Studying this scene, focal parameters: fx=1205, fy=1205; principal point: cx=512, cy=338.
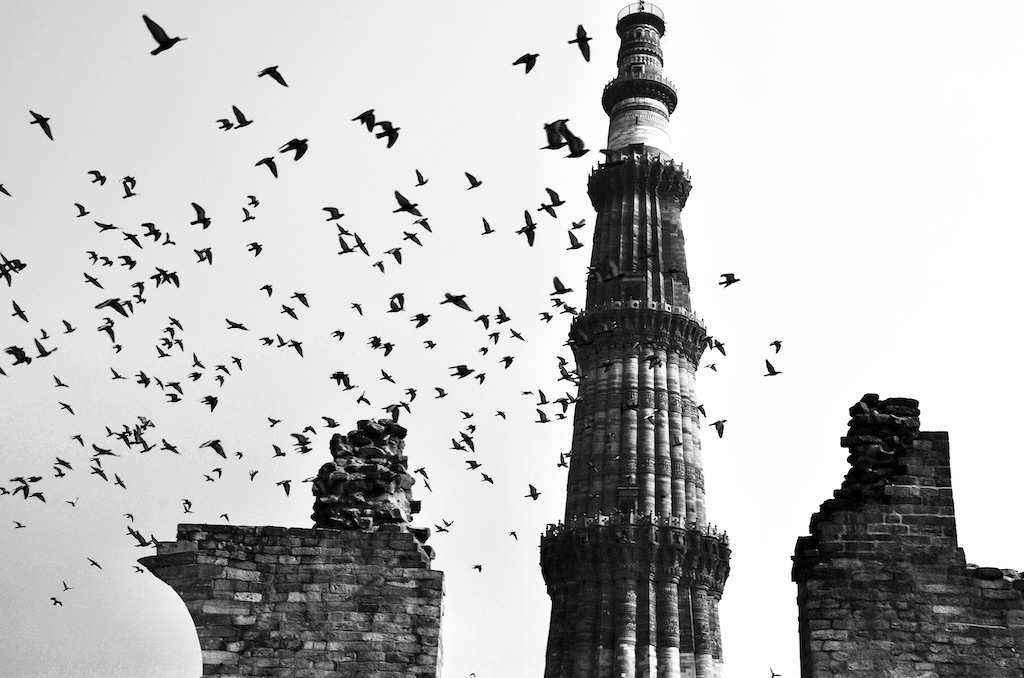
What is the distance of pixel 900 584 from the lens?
1075cm

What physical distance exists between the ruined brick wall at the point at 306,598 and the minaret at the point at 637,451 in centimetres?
1974

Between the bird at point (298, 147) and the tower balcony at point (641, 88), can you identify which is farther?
the tower balcony at point (641, 88)

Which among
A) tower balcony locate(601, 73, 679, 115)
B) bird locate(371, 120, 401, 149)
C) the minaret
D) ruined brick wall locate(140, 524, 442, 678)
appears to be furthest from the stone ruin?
tower balcony locate(601, 73, 679, 115)

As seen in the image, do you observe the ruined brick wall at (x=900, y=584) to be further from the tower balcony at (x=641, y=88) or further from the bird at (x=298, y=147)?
the tower balcony at (x=641, y=88)

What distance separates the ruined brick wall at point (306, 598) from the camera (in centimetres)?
1077

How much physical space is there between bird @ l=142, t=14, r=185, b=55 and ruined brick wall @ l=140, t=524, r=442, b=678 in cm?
448

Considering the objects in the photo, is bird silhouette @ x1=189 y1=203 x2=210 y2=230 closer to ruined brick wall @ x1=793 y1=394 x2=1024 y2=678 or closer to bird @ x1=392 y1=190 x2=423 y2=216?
bird @ x1=392 y1=190 x2=423 y2=216

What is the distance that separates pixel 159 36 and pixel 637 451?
28831 mm

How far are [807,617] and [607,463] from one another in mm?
26262

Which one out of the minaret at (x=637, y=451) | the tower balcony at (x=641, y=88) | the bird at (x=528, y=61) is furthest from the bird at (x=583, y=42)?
the tower balcony at (x=641, y=88)

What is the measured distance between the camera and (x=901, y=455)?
11.3m

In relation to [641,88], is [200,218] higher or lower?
lower

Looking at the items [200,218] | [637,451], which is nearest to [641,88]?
[637,451]

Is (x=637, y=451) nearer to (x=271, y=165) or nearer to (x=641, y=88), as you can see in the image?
(x=641, y=88)
